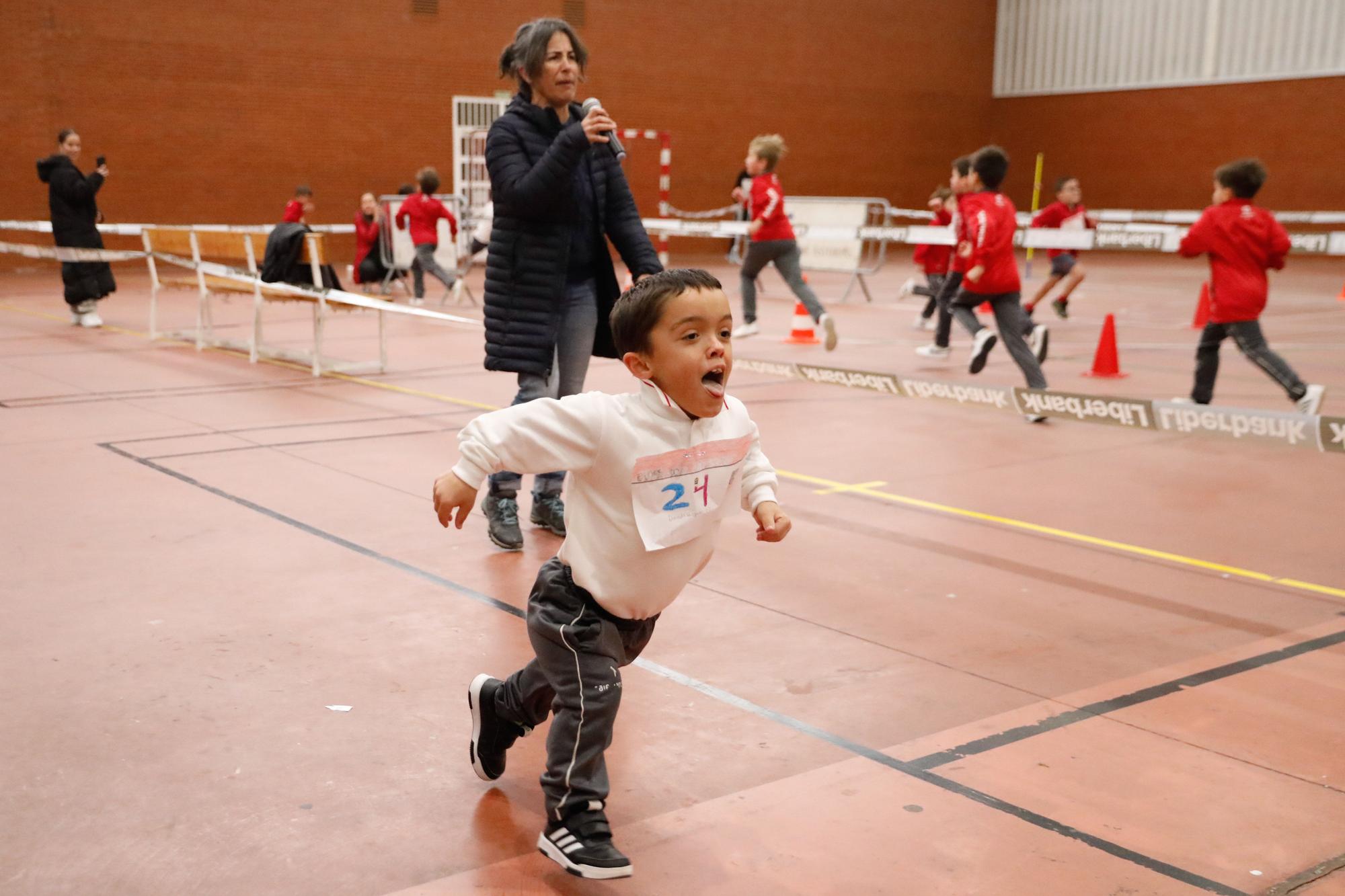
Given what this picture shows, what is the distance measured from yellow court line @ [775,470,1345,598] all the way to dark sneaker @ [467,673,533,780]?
3151mm

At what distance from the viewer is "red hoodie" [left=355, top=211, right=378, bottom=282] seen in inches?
647

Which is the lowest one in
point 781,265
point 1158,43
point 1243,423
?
point 1243,423

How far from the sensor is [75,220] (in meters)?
12.9

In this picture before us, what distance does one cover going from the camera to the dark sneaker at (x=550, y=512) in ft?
17.2

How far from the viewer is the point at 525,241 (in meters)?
4.86

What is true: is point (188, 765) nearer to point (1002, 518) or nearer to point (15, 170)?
point (1002, 518)

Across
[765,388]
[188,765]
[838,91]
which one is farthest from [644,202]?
[188,765]

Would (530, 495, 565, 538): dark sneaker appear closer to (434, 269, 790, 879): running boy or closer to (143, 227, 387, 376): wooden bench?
(434, 269, 790, 879): running boy

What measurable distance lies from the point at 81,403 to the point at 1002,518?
588 cm

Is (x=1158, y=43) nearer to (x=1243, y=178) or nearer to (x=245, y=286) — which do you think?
(x=1243, y=178)

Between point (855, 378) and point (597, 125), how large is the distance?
2843mm

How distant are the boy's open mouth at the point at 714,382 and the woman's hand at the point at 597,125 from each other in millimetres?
1908

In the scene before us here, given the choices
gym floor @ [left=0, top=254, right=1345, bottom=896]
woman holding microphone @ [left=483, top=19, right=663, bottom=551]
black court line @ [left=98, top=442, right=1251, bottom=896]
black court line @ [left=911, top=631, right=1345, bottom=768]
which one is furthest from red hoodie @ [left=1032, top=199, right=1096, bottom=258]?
black court line @ [left=98, top=442, right=1251, bottom=896]

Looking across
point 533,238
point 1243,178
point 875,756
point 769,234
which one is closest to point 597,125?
point 533,238
